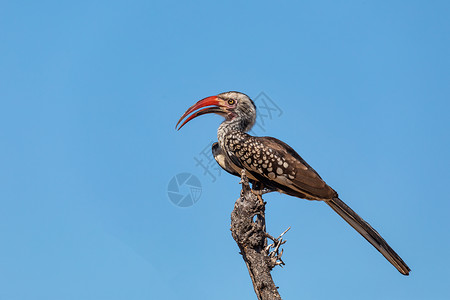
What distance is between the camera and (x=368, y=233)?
28.2 feet

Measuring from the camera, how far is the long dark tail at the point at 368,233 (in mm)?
8453

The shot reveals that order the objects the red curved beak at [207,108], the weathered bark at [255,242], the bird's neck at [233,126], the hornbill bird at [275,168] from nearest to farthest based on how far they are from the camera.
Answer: the weathered bark at [255,242]
the hornbill bird at [275,168]
the bird's neck at [233,126]
the red curved beak at [207,108]

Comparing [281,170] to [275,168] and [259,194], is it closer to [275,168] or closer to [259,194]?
[275,168]

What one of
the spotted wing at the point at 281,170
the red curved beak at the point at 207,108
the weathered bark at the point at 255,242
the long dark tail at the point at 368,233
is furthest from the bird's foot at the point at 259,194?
the red curved beak at the point at 207,108

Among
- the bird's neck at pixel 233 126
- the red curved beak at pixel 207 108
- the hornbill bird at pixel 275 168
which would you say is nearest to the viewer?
the hornbill bird at pixel 275 168

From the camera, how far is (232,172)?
9891 mm

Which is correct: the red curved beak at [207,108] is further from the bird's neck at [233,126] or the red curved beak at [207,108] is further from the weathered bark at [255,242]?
the weathered bark at [255,242]

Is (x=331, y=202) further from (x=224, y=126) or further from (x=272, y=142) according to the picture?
(x=224, y=126)

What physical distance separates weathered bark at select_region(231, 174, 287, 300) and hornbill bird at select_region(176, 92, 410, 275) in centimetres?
47

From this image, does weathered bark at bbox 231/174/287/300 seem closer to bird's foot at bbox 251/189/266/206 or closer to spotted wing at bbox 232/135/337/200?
bird's foot at bbox 251/189/266/206

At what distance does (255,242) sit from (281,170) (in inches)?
49.7

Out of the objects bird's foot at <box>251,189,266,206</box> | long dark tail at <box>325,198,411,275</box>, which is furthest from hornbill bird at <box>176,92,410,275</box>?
bird's foot at <box>251,189,266,206</box>

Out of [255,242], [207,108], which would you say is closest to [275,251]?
[255,242]

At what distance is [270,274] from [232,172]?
2262 millimetres
